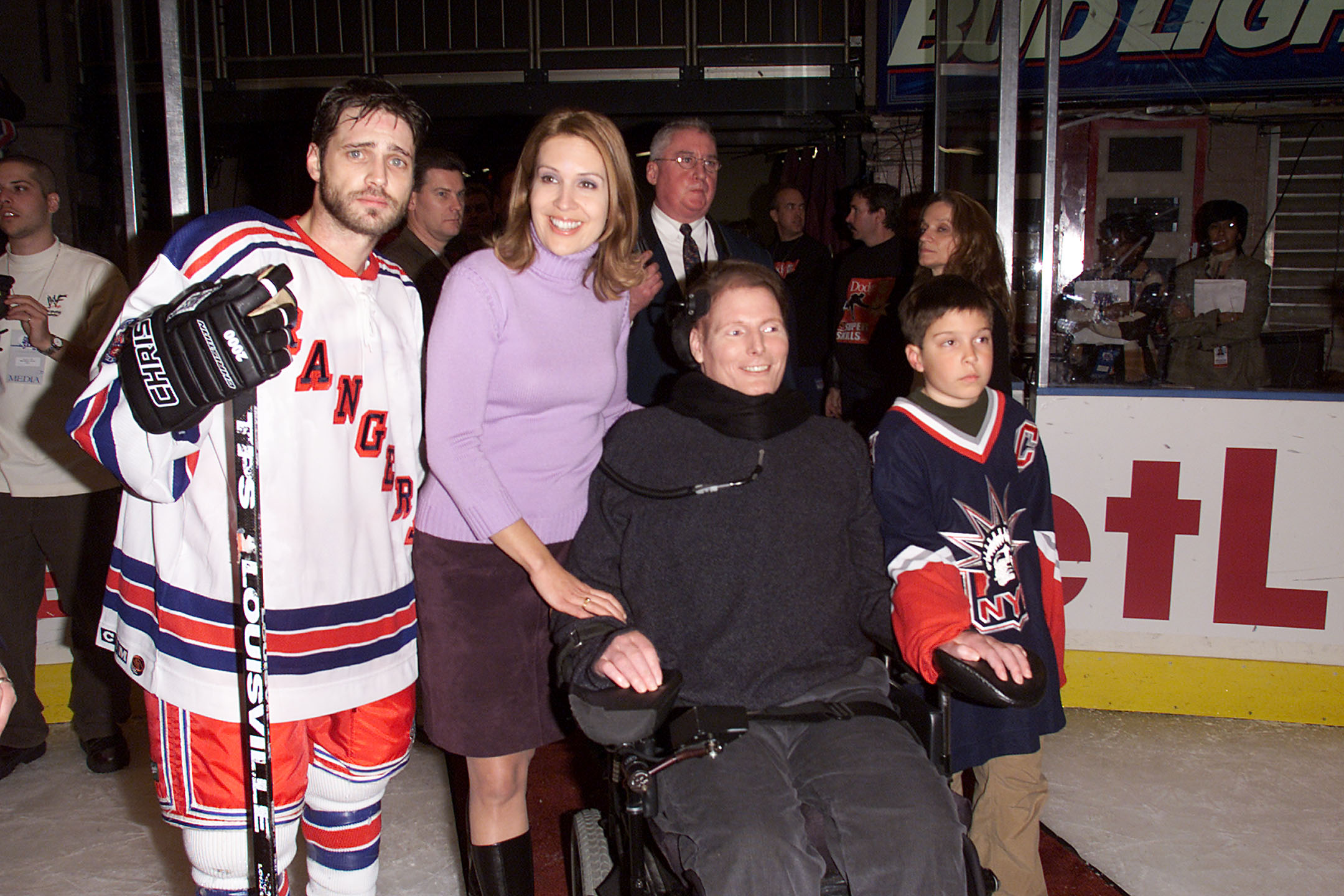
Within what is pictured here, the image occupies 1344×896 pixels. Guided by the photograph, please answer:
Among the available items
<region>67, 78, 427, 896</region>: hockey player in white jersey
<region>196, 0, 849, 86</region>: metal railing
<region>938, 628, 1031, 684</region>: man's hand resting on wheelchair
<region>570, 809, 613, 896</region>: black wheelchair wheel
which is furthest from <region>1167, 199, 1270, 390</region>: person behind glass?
<region>196, 0, 849, 86</region>: metal railing

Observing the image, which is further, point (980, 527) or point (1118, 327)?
point (1118, 327)

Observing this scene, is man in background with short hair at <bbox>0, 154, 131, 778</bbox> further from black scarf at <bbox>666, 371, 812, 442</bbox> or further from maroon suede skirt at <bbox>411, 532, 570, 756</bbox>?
black scarf at <bbox>666, 371, 812, 442</bbox>

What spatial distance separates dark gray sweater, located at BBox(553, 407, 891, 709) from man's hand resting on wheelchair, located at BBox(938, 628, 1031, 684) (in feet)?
0.56

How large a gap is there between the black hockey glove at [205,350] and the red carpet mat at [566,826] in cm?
119

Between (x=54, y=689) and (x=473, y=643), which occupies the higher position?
(x=473, y=643)

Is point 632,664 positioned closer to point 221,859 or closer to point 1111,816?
point 221,859

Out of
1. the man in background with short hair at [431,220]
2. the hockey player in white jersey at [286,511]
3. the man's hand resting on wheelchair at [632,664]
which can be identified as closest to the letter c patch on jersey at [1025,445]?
the man's hand resting on wheelchair at [632,664]

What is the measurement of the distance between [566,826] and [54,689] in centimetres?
202

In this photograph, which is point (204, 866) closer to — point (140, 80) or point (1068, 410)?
point (140, 80)

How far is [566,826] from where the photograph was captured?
8.32 feet

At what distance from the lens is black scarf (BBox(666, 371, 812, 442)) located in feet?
5.63

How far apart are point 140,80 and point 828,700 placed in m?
2.96

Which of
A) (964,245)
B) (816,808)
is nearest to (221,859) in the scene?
(816,808)

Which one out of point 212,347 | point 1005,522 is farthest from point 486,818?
point 1005,522
